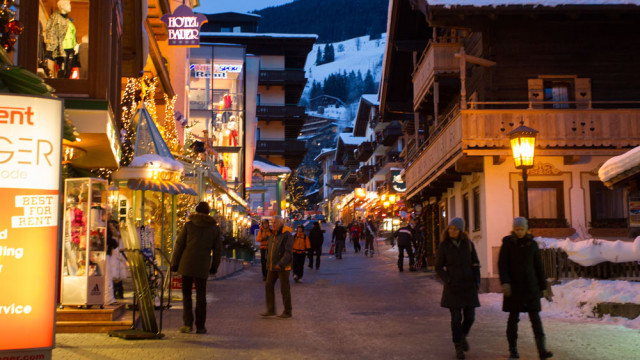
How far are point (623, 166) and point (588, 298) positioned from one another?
94.4 inches

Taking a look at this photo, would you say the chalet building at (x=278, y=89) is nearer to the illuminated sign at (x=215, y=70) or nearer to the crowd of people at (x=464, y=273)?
the illuminated sign at (x=215, y=70)

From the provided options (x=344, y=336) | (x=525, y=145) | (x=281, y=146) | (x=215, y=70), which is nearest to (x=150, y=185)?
(x=344, y=336)

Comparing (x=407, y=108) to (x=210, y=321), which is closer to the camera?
(x=210, y=321)

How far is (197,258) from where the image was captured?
12.4 metres

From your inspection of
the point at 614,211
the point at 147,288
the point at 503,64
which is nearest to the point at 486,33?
the point at 503,64

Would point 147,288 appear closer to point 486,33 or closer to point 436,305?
point 436,305

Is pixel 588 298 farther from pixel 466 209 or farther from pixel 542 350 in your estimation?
pixel 466 209

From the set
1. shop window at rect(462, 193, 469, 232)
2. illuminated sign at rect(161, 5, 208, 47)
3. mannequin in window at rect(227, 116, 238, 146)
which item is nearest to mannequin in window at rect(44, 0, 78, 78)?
shop window at rect(462, 193, 469, 232)

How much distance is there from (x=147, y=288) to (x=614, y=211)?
50.7ft

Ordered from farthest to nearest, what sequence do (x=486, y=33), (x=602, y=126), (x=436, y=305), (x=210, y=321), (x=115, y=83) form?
(x=486, y=33)
(x=602, y=126)
(x=436, y=305)
(x=115, y=83)
(x=210, y=321)

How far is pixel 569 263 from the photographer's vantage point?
17.4m

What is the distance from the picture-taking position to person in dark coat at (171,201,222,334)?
12320 mm

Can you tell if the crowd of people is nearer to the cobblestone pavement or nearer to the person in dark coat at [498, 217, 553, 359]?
the person in dark coat at [498, 217, 553, 359]

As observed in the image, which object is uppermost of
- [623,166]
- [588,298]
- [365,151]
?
[365,151]
